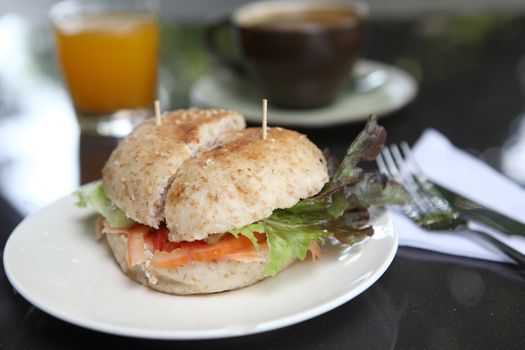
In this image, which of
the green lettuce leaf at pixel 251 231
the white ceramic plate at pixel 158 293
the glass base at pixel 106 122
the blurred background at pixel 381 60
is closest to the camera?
the white ceramic plate at pixel 158 293

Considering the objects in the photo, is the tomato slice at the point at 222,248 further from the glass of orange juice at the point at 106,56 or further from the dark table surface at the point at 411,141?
the glass of orange juice at the point at 106,56

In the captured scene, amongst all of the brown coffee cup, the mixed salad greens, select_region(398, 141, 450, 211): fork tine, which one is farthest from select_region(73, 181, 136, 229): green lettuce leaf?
the brown coffee cup

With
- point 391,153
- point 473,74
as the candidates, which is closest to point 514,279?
point 391,153

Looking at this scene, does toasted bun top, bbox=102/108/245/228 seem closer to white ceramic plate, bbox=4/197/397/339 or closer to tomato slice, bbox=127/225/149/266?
tomato slice, bbox=127/225/149/266

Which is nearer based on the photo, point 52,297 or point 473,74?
point 52,297

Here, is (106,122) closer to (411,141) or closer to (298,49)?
(298,49)

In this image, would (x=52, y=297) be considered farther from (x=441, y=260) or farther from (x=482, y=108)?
(x=482, y=108)

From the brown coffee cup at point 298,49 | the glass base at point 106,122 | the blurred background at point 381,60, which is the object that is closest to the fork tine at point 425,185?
the blurred background at point 381,60

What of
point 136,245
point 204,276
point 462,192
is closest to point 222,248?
point 204,276
